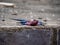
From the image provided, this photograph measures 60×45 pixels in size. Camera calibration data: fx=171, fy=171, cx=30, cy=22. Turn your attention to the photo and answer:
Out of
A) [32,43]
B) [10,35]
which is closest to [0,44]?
[10,35]

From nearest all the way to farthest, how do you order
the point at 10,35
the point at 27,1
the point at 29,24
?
the point at 10,35 → the point at 29,24 → the point at 27,1

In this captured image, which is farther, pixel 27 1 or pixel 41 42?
pixel 27 1

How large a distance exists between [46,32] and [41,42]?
0.09m

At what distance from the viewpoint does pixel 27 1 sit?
A: 124 inches

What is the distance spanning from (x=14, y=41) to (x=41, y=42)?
21cm

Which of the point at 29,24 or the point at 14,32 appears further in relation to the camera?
the point at 29,24

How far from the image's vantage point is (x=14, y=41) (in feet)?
4.37

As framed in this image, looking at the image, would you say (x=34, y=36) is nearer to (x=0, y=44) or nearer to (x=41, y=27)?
(x=41, y=27)

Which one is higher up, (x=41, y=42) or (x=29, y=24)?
(x=29, y=24)

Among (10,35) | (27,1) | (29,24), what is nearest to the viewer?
(10,35)

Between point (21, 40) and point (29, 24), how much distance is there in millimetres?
165

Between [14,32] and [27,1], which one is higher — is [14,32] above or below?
below

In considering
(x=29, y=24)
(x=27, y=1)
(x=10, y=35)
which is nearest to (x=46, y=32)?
(x=29, y=24)

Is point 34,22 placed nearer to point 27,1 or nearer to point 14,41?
point 14,41
